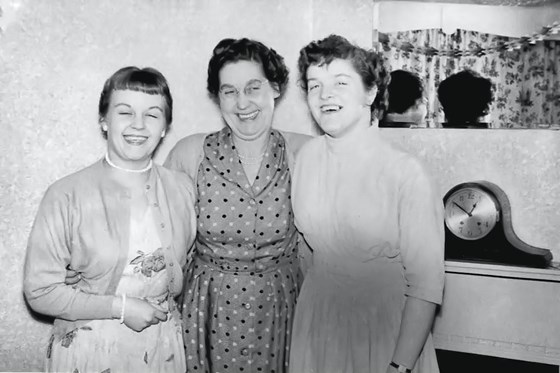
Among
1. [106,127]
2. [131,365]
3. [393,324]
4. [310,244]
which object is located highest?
[106,127]

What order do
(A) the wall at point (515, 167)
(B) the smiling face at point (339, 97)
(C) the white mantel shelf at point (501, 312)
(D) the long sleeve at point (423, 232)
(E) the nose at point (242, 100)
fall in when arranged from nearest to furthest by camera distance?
(D) the long sleeve at point (423, 232) → (B) the smiling face at point (339, 97) → (E) the nose at point (242, 100) → (C) the white mantel shelf at point (501, 312) → (A) the wall at point (515, 167)

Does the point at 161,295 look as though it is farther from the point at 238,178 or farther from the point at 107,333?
the point at 238,178

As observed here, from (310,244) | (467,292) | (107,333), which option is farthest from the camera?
(467,292)

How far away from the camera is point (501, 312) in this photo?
1.82 metres

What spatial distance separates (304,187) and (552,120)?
1.01 m

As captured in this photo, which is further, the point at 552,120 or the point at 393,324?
the point at 552,120

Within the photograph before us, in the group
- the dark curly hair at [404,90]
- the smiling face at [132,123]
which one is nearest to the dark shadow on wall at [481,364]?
the dark curly hair at [404,90]

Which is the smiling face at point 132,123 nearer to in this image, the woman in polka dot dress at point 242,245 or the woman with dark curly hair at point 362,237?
the woman in polka dot dress at point 242,245

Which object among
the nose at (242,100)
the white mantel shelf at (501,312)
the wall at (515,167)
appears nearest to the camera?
the nose at (242,100)

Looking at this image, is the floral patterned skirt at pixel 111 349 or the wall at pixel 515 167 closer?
the floral patterned skirt at pixel 111 349

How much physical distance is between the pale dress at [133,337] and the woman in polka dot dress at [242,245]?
161mm

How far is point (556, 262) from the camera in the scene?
190 centimetres

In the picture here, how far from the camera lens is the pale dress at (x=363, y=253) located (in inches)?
48.4

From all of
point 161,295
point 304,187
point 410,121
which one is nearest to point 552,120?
point 410,121
